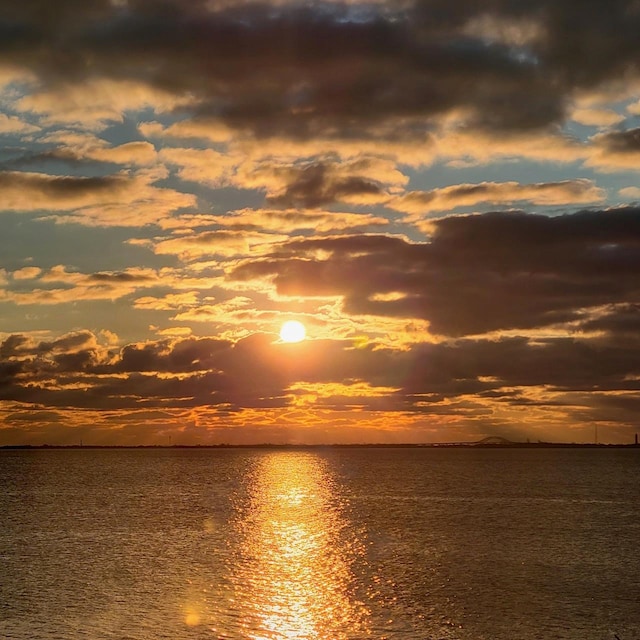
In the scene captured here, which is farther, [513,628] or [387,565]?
[387,565]

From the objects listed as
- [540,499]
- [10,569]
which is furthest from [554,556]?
[540,499]

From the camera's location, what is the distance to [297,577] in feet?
224

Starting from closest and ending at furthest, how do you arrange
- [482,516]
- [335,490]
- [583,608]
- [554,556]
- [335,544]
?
[583,608] < [554,556] < [335,544] < [482,516] < [335,490]

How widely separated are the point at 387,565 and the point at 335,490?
362 feet

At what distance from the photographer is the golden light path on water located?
5069 cm

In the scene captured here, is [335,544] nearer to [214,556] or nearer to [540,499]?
[214,556]

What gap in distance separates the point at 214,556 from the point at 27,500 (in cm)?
→ 8766

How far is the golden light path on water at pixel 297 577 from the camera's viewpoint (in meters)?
50.7

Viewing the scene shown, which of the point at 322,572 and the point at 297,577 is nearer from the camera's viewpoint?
the point at 297,577

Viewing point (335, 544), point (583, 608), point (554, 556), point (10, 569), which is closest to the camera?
point (583, 608)

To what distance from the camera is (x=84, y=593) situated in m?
60.4

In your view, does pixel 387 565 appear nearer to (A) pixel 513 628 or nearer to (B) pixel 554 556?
(B) pixel 554 556

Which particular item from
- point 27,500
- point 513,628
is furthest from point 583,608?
point 27,500

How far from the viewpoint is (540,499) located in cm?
15038
